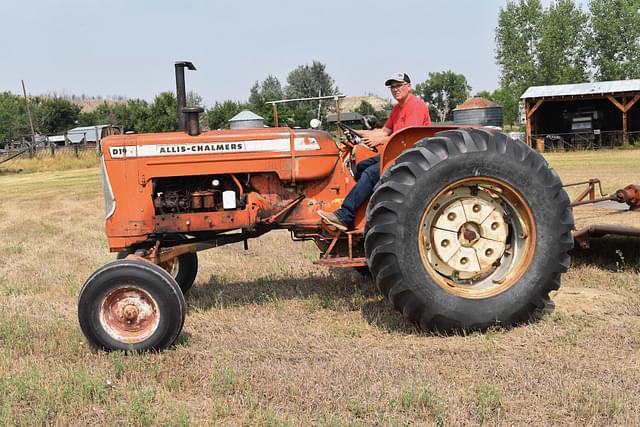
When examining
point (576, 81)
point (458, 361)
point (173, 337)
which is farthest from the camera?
point (576, 81)

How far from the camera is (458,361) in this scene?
13.1 feet

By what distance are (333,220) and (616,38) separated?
52.1 metres

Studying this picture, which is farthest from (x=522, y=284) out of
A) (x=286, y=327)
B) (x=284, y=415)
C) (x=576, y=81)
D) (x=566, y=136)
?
(x=576, y=81)

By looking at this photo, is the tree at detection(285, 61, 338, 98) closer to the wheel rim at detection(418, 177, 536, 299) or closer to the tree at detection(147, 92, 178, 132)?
the tree at detection(147, 92, 178, 132)

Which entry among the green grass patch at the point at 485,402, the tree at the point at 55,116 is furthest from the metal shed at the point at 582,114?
the tree at the point at 55,116

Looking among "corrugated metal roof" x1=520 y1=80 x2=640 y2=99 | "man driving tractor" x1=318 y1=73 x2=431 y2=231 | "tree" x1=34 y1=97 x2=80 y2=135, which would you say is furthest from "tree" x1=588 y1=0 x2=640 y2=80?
"man driving tractor" x1=318 y1=73 x2=431 y2=231

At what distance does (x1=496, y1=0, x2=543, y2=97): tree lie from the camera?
5081cm

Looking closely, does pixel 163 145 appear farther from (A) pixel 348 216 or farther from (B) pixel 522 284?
(B) pixel 522 284

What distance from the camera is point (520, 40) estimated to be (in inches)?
2031

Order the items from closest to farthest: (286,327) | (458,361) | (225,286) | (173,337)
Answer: (458,361)
(173,337)
(286,327)
(225,286)

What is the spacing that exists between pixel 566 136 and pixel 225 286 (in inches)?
1090

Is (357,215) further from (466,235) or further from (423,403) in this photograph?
(423,403)

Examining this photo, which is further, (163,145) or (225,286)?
(225,286)

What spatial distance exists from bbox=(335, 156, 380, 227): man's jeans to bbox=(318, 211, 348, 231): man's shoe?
0.08 ft
